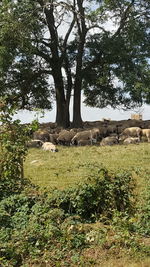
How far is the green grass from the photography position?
11.9 meters

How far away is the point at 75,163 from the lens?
48.9ft

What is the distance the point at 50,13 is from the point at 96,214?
79.1 feet

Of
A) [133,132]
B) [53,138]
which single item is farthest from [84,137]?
[133,132]

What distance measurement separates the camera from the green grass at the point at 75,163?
38.9 ft

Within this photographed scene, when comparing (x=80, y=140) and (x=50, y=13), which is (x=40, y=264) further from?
(x=50, y=13)

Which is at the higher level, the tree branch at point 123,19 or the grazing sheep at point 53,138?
the tree branch at point 123,19

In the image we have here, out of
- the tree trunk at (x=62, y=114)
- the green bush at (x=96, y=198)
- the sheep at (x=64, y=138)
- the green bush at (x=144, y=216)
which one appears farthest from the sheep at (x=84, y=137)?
the green bush at (x=144, y=216)

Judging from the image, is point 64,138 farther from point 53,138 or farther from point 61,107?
point 61,107

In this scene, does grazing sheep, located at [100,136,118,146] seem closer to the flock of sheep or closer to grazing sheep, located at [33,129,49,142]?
the flock of sheep

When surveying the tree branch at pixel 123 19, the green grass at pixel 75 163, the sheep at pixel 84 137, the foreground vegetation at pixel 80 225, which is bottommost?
the foreground vegetation at pixel 80 225

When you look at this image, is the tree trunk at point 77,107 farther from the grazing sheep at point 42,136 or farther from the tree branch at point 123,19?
the grazing sheep at point 42,136

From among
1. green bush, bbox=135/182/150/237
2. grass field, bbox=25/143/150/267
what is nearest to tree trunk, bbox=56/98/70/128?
grass field, bbox=25/143/150/267

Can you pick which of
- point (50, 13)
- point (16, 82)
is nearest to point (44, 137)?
point (16, 82)

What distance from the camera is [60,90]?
31828 millimetres
